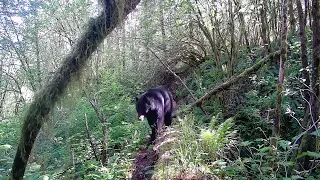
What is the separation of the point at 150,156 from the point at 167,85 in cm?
581

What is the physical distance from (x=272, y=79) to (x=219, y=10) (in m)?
1.95

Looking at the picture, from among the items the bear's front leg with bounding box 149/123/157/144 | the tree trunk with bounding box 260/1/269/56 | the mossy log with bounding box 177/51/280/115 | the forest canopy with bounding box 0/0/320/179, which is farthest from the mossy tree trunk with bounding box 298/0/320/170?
the tree trunk with bounding box 260/1/269/56

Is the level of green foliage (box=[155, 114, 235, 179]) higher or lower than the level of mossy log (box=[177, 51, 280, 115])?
lower

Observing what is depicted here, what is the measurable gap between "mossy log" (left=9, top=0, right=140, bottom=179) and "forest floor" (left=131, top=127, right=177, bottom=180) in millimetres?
1690

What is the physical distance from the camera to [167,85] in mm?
10625

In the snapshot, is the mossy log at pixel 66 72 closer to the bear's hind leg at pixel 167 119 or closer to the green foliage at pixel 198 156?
the green foliage at pixel 198 156

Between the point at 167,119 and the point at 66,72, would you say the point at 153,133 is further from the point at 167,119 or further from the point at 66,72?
the point at 66,72

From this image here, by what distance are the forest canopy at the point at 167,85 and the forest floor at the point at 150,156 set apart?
29mm

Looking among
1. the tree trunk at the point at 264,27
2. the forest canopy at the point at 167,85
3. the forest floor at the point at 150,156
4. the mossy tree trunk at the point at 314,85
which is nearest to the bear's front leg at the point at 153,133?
the forest floor at the point at 150,156

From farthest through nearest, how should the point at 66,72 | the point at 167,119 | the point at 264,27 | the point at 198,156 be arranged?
the point at 264,27 → the point at 167,119 → the point at 198,156 → the point at 66,72

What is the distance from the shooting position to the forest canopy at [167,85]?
343 cm

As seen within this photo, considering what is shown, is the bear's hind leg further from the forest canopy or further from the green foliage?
the green foliage

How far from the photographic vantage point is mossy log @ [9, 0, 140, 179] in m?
3.27

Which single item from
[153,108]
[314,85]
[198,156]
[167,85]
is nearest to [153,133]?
[153,108]
